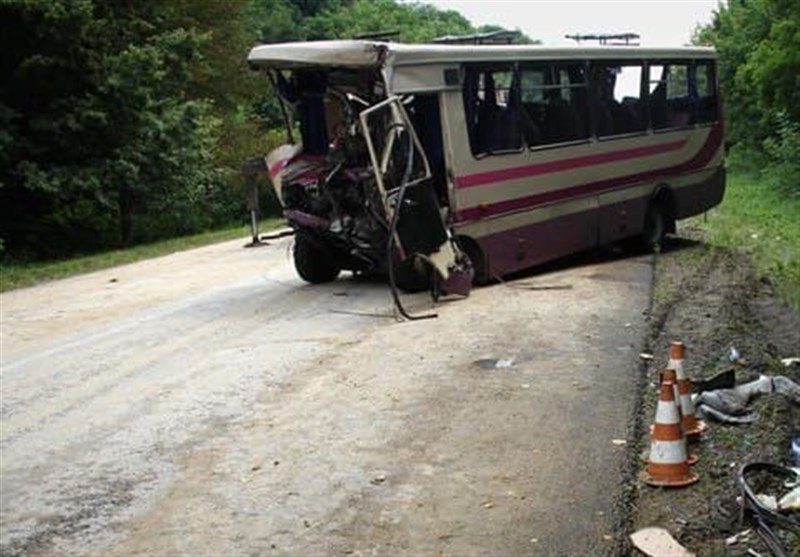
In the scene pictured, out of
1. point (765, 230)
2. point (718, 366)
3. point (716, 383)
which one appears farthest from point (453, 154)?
point (765, 230)

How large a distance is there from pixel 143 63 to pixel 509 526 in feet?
67.1

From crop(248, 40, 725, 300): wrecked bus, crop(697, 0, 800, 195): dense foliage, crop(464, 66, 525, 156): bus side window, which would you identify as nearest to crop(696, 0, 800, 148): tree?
crop(697, 0, 800, 195): dense foliage

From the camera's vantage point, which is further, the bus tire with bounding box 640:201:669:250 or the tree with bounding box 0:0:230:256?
the tree with bounding box 0:0:230:256

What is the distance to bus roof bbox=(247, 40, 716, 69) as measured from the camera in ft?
36.2

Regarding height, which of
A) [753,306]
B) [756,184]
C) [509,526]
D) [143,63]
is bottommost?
[756,184]

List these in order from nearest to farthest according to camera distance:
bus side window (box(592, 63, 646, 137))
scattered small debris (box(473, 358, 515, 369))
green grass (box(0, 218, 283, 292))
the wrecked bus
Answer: scattered small debris (box(473, 358, 515, 369)), the wrecked bus, bus side window (box(592, 63, 646, 137)), green grass (box(0, 218, 283, 292))

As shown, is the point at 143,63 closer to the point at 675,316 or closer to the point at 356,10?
the point at 675,316

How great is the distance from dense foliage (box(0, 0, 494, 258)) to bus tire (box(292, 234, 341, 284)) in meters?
11.0

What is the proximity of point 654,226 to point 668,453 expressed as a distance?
1102cm

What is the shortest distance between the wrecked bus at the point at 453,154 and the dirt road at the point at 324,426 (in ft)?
2.64

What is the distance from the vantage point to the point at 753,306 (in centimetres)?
1122

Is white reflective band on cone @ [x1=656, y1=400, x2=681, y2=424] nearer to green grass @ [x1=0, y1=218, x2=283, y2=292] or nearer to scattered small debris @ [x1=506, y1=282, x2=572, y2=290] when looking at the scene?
scattered small debris @ [x1=506, y1=282, x2=572, y2=290]

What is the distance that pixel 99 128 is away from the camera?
78.8ft

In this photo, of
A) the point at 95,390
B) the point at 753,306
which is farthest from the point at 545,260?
the point at 95,390
